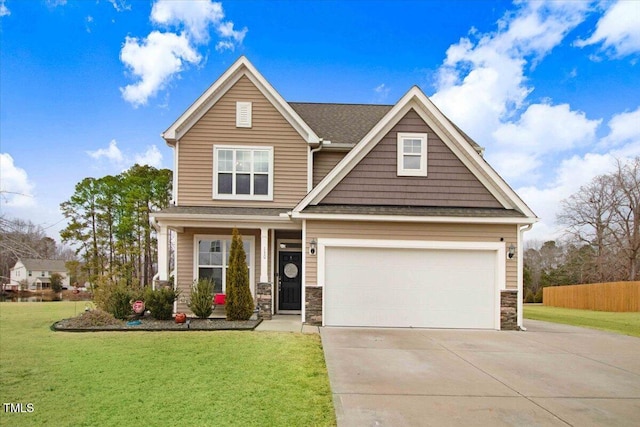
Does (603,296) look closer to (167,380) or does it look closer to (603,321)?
(603,321)

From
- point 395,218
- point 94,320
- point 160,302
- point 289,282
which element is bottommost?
point 94,320

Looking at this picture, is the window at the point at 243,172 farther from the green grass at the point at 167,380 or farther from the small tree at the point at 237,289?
the green grass at the point at 167,380

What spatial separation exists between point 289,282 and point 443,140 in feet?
21.7

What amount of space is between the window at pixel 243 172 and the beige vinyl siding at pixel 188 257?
119 cm

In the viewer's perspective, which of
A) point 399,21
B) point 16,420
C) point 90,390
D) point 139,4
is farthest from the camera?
point 399,21

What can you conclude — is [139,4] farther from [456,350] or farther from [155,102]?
[456,350]

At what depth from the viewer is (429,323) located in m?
11.7

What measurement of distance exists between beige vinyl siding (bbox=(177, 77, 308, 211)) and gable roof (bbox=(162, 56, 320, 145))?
14 cm

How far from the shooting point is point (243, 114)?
551 inches

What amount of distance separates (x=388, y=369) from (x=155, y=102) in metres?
17.4

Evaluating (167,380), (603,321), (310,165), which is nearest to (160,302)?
(167,380)

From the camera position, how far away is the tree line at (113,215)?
30141mm

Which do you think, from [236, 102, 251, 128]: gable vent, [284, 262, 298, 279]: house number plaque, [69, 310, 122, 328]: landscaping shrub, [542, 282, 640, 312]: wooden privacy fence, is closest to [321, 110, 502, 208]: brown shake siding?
[284, 262, 298, 279]: house number plaque

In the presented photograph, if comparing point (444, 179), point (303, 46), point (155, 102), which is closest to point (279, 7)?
point (303, 46)
